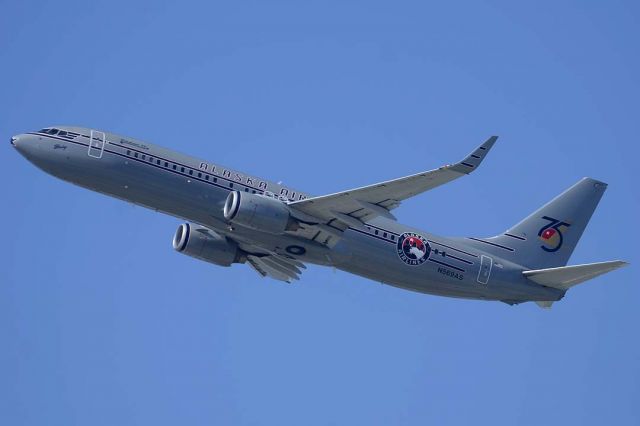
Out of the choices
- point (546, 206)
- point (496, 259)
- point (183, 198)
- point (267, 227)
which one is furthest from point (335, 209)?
point (546, 206)

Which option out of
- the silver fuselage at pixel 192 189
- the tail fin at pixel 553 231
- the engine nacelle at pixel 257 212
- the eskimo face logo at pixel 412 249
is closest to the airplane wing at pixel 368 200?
the engine nacelle at pixel 257 212

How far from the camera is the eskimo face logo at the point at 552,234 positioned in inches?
2426

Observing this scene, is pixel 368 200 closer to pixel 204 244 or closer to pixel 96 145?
pixel 204 244

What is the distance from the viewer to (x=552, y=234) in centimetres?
6191

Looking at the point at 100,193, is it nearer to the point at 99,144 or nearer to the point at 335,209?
the point at 99,144

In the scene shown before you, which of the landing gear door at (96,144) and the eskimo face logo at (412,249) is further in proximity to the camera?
the eskimo face logo at (412,249)

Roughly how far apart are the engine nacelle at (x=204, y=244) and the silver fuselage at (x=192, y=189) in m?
2.67

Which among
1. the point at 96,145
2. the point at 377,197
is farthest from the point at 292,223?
the point at 96,145

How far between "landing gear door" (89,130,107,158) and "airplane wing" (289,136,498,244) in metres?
10.4

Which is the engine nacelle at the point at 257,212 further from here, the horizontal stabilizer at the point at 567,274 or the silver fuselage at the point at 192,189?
the horizontal stabilizer at the point at 567,274

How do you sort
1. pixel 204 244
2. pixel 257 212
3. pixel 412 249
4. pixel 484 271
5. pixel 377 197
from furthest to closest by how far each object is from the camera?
pixel 204 244 → pixel 484 271 → pixel 412 249 → pixel 257 212 → pixel 377 197

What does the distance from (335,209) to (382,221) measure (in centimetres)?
439

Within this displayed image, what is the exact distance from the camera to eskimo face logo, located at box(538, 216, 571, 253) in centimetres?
6162

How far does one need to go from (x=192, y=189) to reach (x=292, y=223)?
550cm
